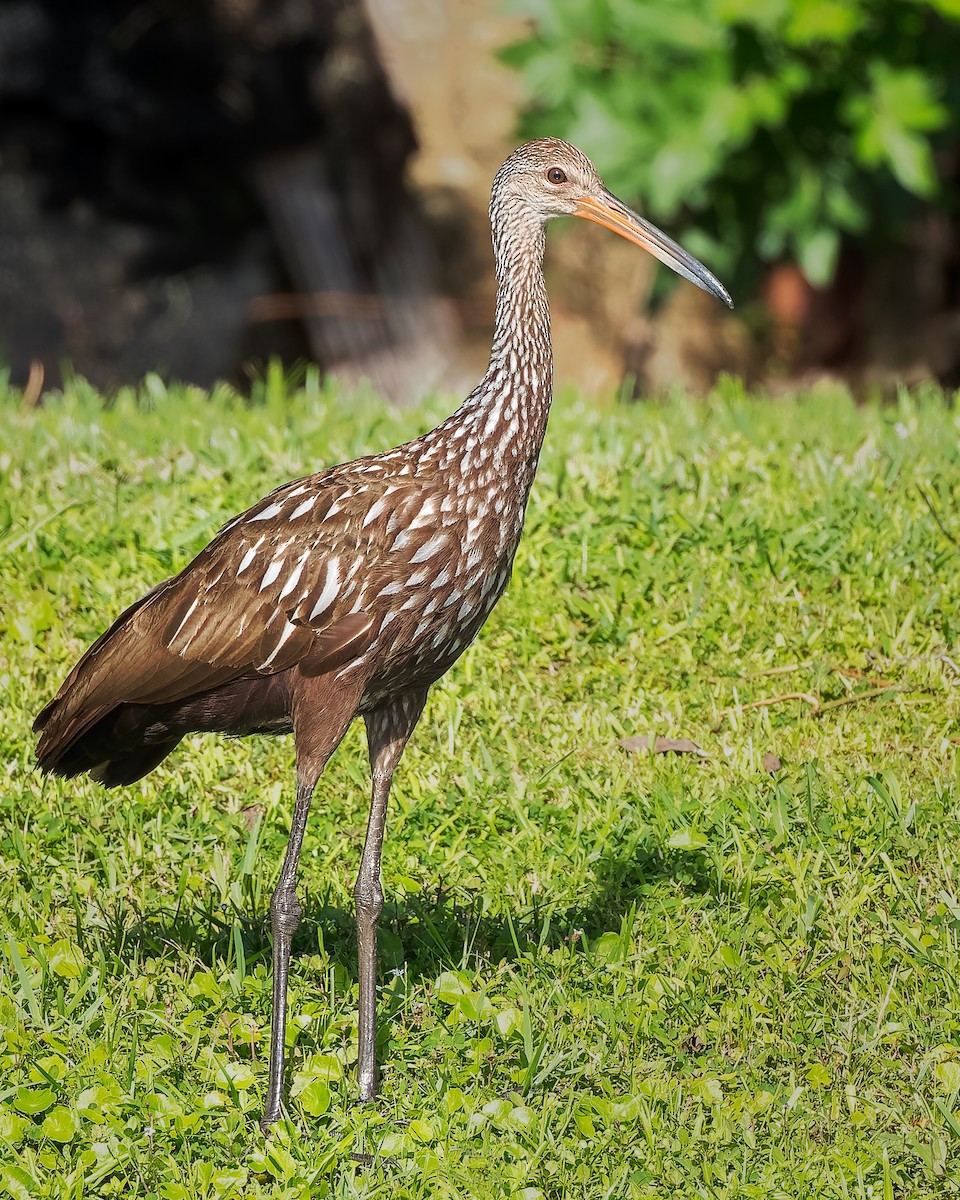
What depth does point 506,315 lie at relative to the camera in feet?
12.9

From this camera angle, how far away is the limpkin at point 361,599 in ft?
12.1

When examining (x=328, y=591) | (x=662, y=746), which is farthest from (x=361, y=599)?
(x=662, y=746)

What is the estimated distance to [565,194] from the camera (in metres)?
4.12

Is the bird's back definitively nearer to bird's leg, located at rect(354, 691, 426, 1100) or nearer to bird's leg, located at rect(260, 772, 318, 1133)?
bird's leg, located at rect(354, 691, 426, 1100)

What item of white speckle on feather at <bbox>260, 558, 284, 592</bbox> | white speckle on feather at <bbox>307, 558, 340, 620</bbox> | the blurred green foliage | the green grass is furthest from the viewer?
the blurred green foliage

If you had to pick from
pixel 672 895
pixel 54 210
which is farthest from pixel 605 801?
pixel 54 210

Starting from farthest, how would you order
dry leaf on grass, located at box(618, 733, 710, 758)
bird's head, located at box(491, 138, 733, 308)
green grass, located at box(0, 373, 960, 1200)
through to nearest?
dry leaf on grass, located at box(618, 733, 710, 758) → bird's head, located at box(491, 138, 733, 308) → green grass, located at box(0, 373, 960, 1200)

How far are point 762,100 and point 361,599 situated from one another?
5.20m

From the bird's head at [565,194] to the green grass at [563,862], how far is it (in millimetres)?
1663

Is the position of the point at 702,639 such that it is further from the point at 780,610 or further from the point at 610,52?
the point at 610,52

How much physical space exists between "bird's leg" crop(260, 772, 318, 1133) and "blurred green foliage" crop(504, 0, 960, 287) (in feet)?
15.7

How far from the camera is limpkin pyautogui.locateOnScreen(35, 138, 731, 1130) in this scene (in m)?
3.68

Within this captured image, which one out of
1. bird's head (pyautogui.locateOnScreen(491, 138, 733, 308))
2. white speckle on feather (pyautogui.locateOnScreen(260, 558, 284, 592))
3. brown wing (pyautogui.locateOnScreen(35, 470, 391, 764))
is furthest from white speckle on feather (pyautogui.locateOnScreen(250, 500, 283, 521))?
bird's head (pyautogui.locateOnScreen(491, 138, 733, 308))

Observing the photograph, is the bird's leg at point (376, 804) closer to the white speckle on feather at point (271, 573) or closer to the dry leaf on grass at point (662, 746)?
the white speckle on feather at point (271, 573)
